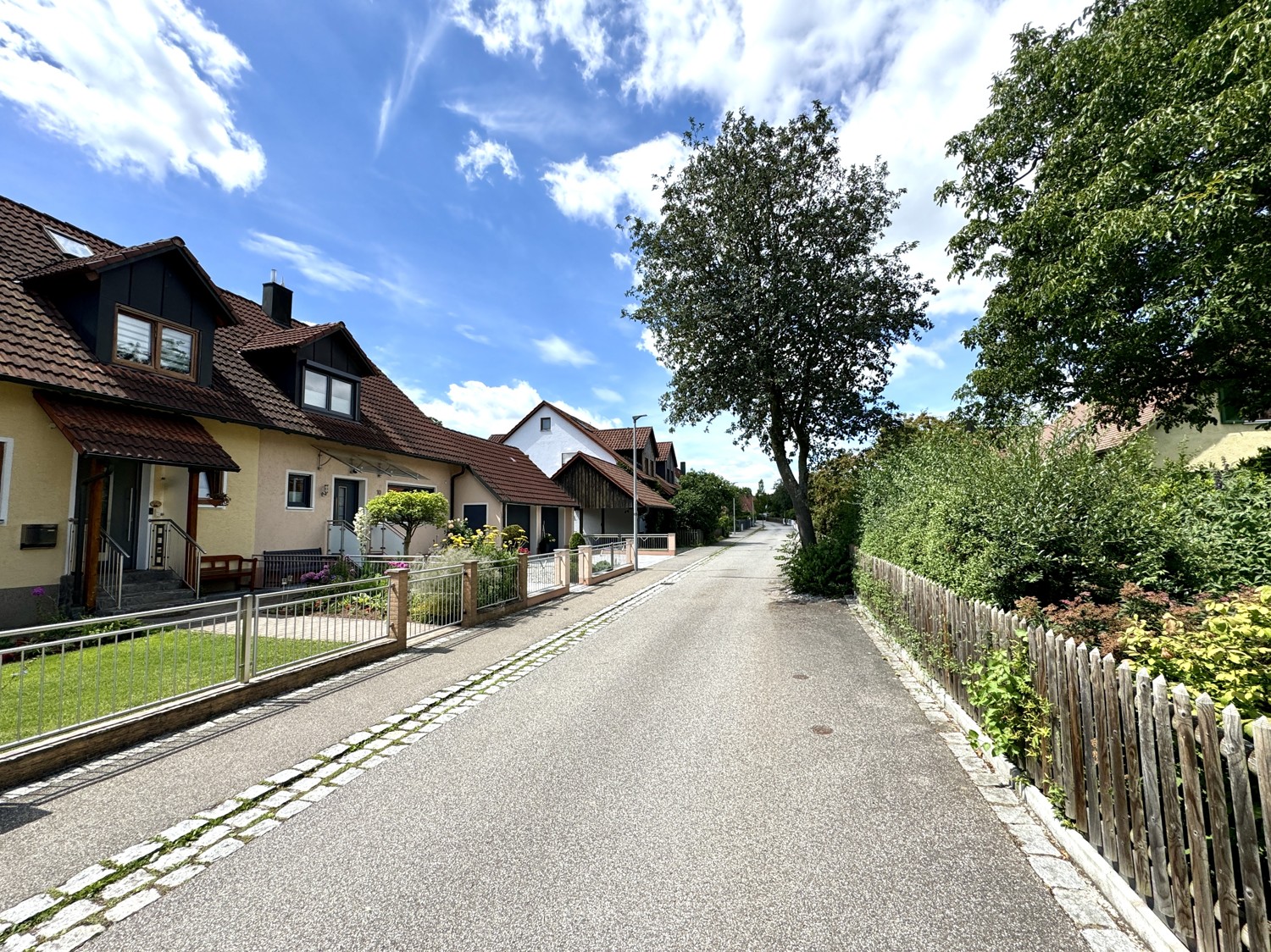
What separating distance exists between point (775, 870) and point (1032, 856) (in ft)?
5.31

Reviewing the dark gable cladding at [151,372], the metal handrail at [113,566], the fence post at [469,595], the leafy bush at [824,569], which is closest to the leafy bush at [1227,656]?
the fence post at [469,595]

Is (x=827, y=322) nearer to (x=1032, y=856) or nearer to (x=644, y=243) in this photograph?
(x=644, y=243)

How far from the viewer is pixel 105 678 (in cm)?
670

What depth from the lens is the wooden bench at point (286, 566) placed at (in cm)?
1410

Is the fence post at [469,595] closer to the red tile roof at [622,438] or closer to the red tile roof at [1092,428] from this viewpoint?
the red tile roof at [1092,428]

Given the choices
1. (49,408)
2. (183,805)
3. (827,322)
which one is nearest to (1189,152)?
(827,322)

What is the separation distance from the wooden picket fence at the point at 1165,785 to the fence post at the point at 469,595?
29.9ft

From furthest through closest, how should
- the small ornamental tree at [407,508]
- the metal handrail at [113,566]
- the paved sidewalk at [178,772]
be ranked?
the small ornamental tree at [407,508]
the metal handrail at [113,566]
the paved sidewalk at [178,772]

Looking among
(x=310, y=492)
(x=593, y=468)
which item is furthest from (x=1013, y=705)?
(x=593, y=468)

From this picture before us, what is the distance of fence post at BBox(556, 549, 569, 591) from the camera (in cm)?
1665

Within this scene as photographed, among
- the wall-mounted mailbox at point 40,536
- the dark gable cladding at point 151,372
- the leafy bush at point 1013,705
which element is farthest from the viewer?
the dark gable cladding at point 151,372

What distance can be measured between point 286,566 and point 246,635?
8772 mm

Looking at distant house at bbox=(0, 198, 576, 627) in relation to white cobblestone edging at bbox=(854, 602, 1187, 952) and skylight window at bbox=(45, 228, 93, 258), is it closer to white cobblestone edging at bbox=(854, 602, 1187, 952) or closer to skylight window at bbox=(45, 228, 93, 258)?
skylight window at bbox=(45, 228, 93, 258)

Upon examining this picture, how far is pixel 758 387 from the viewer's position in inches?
661
